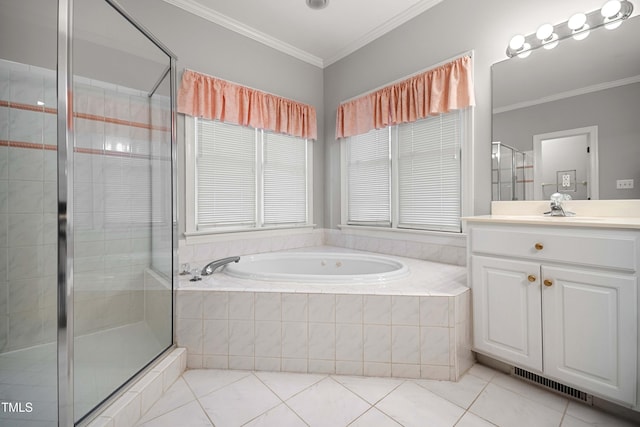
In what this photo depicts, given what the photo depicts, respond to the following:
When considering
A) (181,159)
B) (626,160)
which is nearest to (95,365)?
(181,159)

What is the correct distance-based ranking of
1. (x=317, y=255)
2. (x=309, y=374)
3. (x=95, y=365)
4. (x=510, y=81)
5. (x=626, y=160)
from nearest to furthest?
(x=95, y=365)
(x=626, y=160)
(x=309, y=374)
(x=510, y=81)
(x=317, y=255)

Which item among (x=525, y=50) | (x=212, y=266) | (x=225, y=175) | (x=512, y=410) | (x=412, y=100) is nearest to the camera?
(x=512, y=410)

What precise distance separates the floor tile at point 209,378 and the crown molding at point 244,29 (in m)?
2.82

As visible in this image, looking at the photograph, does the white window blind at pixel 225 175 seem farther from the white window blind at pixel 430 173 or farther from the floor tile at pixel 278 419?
the floor tile at pixel 278 419

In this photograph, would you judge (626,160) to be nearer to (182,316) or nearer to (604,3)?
(604,3)

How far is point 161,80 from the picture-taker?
201 centimetres

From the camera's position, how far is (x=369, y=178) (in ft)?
9.77

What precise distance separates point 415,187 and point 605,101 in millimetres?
1305

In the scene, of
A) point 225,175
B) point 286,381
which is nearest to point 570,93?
point 286,381

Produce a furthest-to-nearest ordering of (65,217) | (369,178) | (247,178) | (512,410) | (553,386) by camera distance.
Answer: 1. (369,178)
2. (247,178)
3. (553,386)
4. (512,410)
5. (65,217)

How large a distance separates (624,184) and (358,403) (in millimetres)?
1884

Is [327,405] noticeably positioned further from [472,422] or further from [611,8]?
[611,8]

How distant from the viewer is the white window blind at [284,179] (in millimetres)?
2928

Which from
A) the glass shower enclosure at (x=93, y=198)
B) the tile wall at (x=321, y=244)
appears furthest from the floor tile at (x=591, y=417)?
the glass shower enclosure at (x=93, y=198)
